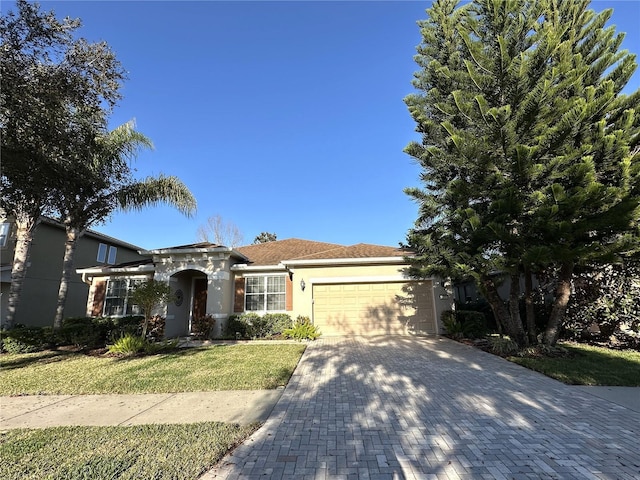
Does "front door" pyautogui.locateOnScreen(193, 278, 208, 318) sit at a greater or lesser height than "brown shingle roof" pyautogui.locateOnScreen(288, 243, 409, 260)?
lesser

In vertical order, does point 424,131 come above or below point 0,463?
above

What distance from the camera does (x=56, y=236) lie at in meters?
17.2

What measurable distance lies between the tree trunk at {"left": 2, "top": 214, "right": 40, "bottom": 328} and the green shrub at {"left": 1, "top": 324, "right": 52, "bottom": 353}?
604 mm

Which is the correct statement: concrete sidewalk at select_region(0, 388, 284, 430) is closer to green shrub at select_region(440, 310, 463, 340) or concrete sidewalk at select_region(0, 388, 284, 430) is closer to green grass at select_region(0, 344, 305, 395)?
green grass at select_region(0, 344, 305, 395)

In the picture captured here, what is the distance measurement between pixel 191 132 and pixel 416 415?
47.4 ft

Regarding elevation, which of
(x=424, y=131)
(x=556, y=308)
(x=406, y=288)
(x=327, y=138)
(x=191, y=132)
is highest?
(x=327, y=138)

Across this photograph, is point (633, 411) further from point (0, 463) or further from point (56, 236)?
point (56, 236)

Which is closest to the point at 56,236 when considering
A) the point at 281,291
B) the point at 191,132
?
the point at 191,132

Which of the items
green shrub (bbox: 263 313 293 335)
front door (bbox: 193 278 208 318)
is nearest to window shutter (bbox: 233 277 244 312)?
green shrub (bbox: 263 313 293 335)

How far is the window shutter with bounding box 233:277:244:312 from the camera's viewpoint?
536 inches

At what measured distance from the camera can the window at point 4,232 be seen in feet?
51.2

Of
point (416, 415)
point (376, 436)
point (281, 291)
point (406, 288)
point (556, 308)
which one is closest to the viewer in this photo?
point (376, 436)

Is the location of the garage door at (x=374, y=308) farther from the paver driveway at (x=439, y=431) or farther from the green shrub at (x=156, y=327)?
the green shrub at (x=156, y=327)

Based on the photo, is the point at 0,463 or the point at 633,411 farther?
the point at 633,411
